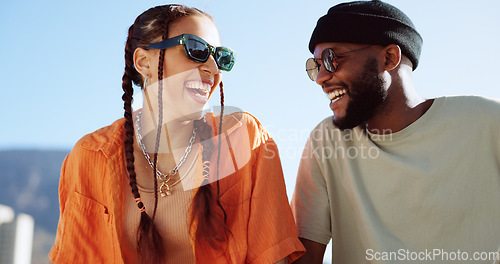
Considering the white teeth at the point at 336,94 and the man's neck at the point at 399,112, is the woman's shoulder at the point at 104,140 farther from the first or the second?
the man's neck at the point at 399,112

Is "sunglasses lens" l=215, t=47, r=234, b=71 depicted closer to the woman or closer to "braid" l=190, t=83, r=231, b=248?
the woman

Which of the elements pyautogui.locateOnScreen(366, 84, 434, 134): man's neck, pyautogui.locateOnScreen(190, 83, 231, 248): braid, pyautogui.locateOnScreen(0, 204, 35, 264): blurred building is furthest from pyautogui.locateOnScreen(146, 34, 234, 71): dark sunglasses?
pyautogui.locateOnScreen(0, 204, 35, 264): blurred building

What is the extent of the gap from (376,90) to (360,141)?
0.38 m

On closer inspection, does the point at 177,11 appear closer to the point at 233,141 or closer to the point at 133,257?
the point at 233,141

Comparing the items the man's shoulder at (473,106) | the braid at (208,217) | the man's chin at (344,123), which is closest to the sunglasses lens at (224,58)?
the braid at (208,217)

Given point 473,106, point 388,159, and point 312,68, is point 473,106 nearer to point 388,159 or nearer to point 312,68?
point 388,159

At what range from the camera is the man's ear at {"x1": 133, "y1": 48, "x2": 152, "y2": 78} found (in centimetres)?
328

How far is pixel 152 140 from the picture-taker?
11.2 ft

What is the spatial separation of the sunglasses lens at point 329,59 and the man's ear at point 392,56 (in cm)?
38

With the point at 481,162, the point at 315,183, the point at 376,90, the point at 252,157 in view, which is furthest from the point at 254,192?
the point at 481,162

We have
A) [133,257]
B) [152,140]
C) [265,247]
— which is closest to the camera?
[265,247]

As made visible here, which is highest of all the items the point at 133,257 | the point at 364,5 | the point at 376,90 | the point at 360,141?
the point at 364,5

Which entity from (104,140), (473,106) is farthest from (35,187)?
(473,106)

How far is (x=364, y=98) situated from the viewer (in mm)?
3477
